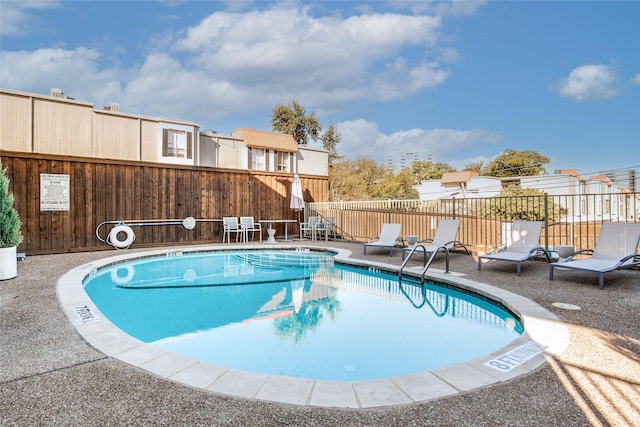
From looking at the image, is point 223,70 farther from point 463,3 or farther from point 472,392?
point 472,392

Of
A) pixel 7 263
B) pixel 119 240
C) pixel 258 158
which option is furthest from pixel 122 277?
pixel 258 158

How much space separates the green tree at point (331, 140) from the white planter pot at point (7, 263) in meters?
22.4

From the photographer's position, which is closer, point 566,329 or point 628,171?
point 566,329

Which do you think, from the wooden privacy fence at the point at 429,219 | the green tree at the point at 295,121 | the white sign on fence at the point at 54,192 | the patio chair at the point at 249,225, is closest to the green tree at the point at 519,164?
the green tree at the point at 295,121

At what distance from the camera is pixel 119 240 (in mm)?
10156

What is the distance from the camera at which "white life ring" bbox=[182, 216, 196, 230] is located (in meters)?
11.4

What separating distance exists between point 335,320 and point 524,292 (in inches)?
103

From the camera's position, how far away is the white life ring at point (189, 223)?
11.4 meters

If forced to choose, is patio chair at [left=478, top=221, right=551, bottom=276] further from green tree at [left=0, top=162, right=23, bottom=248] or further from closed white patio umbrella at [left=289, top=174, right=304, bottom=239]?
green tree at [left=0, top=162, right=23, bottom=248]

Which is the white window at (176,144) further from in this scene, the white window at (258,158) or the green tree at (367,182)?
the green tree at (367,182)

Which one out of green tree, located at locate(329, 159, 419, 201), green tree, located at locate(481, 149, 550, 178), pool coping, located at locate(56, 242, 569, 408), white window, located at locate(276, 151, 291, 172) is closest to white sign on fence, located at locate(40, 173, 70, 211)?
pool coping, located at locate(56, 242, 569, 408)

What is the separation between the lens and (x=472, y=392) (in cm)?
215

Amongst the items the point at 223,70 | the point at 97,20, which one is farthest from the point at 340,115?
the point at 97,20

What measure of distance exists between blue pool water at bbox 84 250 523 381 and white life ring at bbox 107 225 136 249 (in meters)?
2.29
